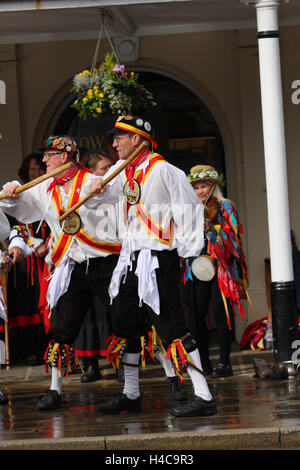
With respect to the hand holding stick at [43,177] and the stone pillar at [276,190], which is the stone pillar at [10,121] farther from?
the hand holding stick at [43,177]

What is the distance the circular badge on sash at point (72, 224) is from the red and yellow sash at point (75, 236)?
0.12 feet

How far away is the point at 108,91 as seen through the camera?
768 cm

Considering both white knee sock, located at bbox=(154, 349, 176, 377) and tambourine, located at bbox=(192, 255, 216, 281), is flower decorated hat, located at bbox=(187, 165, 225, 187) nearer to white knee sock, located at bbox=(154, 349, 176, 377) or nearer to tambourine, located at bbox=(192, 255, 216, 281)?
tambourine, located at bbox=(192, 255, 216, 281)

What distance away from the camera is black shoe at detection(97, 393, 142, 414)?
6.51 meters

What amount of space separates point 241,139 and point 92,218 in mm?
3677

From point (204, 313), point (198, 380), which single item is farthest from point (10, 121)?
point (198, 380)

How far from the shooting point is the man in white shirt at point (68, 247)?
666cm

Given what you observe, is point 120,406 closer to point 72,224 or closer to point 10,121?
point 72,224

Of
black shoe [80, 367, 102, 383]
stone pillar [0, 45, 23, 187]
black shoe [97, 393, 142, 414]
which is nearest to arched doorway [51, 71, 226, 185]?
stone pillar [0, 45, 23, 187]

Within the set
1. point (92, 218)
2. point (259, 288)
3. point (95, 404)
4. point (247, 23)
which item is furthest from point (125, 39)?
point (95, 404)

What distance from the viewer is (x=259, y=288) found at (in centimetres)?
978

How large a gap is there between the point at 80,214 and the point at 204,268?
157 cm

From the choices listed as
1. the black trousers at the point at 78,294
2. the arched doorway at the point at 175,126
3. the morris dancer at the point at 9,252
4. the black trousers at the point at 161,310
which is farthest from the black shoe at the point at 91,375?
the arched doorway at the point at 175,126

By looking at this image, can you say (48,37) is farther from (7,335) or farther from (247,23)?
(7,335)
